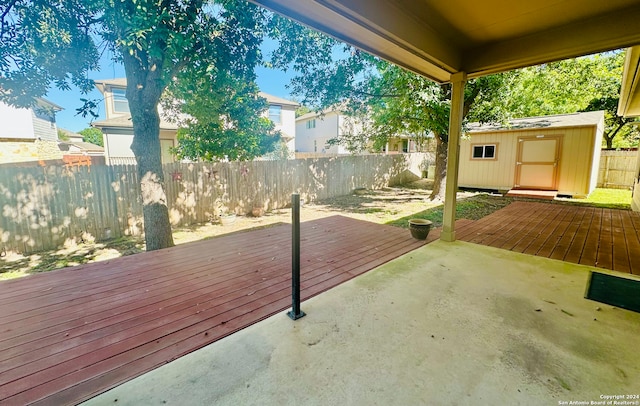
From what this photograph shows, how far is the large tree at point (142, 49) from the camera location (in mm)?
3344

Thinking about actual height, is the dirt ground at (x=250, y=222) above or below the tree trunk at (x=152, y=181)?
below

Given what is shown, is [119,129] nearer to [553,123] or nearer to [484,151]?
[484,151]

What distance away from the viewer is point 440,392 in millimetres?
1584

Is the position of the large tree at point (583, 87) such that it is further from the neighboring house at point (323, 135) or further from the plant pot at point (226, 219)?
the plant pot at point (226, 219)

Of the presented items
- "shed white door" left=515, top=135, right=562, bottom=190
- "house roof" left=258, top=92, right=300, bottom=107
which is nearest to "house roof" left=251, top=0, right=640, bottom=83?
"shed white door" left=515, top=135, right=562, bottom=190

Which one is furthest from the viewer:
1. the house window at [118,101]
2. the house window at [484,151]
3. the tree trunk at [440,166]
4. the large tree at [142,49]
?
the house window at [118,101]

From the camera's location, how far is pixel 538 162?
958 centimetres

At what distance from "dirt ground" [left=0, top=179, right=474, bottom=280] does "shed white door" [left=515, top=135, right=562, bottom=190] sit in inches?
125

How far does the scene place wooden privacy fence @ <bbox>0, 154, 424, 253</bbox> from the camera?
14.8ft

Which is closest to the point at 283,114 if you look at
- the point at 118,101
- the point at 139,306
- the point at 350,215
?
the point at 118,101

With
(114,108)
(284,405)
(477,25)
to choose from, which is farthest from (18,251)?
(114,108)

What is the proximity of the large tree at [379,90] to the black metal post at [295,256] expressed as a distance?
5.43 m

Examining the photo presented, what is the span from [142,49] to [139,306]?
2837 millimetres

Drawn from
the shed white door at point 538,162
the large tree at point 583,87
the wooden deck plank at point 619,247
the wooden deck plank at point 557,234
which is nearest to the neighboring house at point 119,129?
the wooden deck plank at point 557,234
